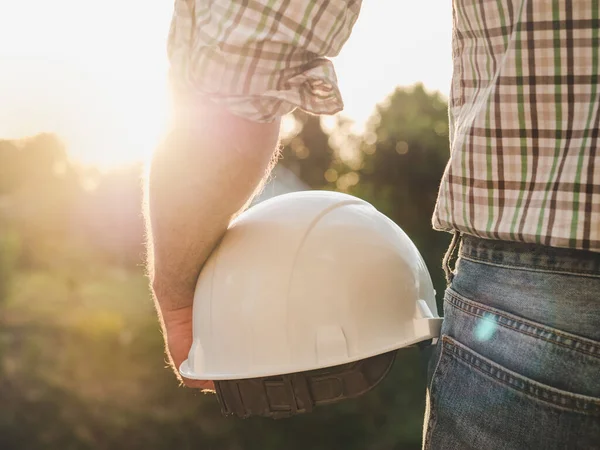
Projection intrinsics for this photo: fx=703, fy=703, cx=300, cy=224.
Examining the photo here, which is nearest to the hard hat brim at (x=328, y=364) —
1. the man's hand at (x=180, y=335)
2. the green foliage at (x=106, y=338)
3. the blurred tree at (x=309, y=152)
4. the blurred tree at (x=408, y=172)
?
the man's hand at (x=180, y=335)

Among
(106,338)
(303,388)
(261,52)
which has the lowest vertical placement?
(106,338)

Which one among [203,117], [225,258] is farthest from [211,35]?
[225,258]

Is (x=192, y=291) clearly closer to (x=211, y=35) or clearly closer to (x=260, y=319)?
(x=260, y=319)

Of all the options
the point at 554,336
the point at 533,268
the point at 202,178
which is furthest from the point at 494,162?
the point at 202,178

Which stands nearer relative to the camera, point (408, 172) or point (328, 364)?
point (328, 364)

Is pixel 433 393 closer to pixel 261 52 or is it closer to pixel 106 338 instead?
pixel 261 52

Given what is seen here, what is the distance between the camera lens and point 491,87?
3.64 feet

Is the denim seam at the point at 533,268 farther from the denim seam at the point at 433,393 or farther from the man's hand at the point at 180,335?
the man's hand at the point at 180,335

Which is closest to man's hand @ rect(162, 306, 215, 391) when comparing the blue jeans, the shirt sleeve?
the shirt sleeve

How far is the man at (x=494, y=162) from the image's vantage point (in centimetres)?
105

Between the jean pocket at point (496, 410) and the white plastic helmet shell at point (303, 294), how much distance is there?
331mm

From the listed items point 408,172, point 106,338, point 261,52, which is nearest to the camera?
point 261,52

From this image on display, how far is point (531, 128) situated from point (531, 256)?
199 mm

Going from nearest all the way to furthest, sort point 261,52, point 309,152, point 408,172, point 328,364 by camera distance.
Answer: point 261,52 < point 328,364 < point 408,172 < point 309,152
